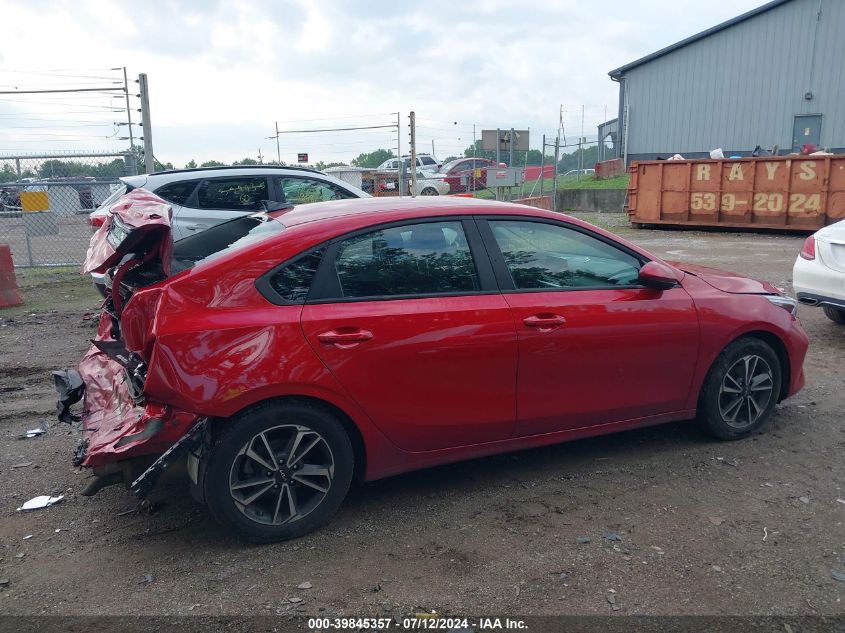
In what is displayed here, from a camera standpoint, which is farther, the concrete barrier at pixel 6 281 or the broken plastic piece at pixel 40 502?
the concrete barrier at pixel 6 281

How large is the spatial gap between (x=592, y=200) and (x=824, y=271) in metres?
18.3

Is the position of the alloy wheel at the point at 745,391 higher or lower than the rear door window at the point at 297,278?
lower

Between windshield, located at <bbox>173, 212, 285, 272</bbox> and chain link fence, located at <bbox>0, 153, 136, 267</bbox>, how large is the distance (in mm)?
8212

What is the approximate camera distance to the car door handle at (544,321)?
3897 mm

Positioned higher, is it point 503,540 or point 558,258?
point 558,258

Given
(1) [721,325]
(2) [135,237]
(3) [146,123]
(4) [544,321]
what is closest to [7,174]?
(3) [146,123]

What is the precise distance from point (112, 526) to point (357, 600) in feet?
5.03

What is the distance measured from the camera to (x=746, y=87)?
27359 mm

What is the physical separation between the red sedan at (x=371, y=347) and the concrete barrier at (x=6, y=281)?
610cm

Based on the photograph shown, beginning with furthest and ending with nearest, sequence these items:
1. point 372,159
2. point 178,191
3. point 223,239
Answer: point 372,159, point 178,191, point 223,239

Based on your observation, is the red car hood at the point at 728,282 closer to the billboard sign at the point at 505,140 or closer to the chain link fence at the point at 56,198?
the chain link fence at the point at 56,198

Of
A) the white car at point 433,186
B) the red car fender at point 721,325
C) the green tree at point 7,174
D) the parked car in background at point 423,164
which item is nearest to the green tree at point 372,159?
the parked car in background at point 423,164

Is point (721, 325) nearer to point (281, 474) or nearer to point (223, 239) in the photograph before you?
point (281, 474)

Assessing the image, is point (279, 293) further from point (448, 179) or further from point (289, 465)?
point (448, 179)
